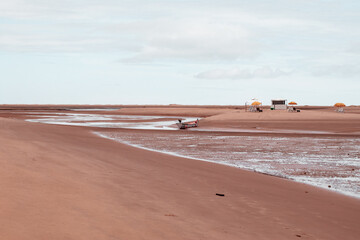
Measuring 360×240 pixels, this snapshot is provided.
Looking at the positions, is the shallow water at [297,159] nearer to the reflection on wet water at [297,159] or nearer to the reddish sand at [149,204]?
the reflection on wet water at [297,159]

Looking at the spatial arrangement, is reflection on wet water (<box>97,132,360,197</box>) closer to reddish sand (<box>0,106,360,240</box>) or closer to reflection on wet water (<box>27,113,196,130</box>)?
reddish sand (<box>0,106,360,240</box>)

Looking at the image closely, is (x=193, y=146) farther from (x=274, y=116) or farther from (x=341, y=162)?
(x=274, y=116)

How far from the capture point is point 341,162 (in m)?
17.7

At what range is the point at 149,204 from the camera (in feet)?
26.5

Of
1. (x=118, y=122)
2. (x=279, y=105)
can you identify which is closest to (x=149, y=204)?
(x=118, y=122)

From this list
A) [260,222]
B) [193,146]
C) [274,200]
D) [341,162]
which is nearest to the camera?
[260,222]

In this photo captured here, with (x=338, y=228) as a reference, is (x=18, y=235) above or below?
above

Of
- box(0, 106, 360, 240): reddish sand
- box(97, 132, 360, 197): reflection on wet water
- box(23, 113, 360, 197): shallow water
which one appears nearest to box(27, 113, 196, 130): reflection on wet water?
box(23, 113, 360, 197): shallow water

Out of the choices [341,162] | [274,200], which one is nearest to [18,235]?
[274,200]

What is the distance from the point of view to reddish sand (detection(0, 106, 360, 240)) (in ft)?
20.5

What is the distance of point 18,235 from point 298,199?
731 cm

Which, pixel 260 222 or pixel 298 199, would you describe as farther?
pixel 298 199

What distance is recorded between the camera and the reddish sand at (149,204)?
625cm

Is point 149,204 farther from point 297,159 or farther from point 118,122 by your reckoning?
point 118,122
